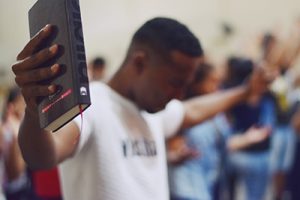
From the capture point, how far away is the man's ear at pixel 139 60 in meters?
0.89

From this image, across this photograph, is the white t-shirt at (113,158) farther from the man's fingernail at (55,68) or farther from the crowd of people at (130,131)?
the man's fingernail at (55,68)

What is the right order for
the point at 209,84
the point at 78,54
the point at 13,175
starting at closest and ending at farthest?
the point at 78,54
the point at 13,175
the point at 209,84

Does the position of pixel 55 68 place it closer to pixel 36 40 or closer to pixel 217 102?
pixel 36 40

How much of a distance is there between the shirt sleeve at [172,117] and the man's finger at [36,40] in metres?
0.56

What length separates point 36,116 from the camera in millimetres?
564

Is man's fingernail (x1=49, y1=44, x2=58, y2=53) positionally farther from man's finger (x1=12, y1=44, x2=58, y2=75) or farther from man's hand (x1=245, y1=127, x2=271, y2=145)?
man's hand (x1=245, y1=127, x2=271, y2=145)

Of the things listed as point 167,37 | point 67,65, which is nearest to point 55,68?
point 67,65

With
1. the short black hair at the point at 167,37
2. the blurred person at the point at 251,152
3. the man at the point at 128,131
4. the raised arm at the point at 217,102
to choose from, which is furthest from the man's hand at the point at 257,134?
the short black hair at the point at 167,37

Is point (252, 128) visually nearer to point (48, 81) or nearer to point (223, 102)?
point (223, 102)

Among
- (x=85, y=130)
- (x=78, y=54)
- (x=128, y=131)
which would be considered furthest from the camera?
(x=128, y=131)

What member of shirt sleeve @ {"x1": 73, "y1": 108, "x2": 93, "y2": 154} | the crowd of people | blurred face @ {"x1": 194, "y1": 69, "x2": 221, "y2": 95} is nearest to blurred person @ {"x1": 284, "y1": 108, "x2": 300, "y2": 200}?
blurred face @ {"x1": 194, "y1": 69, "x2": 221, "y2": 95}

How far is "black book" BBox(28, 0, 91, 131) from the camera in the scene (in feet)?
1.54

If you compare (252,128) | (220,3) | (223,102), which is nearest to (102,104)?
(223,102)

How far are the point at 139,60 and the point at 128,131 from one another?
13cm
